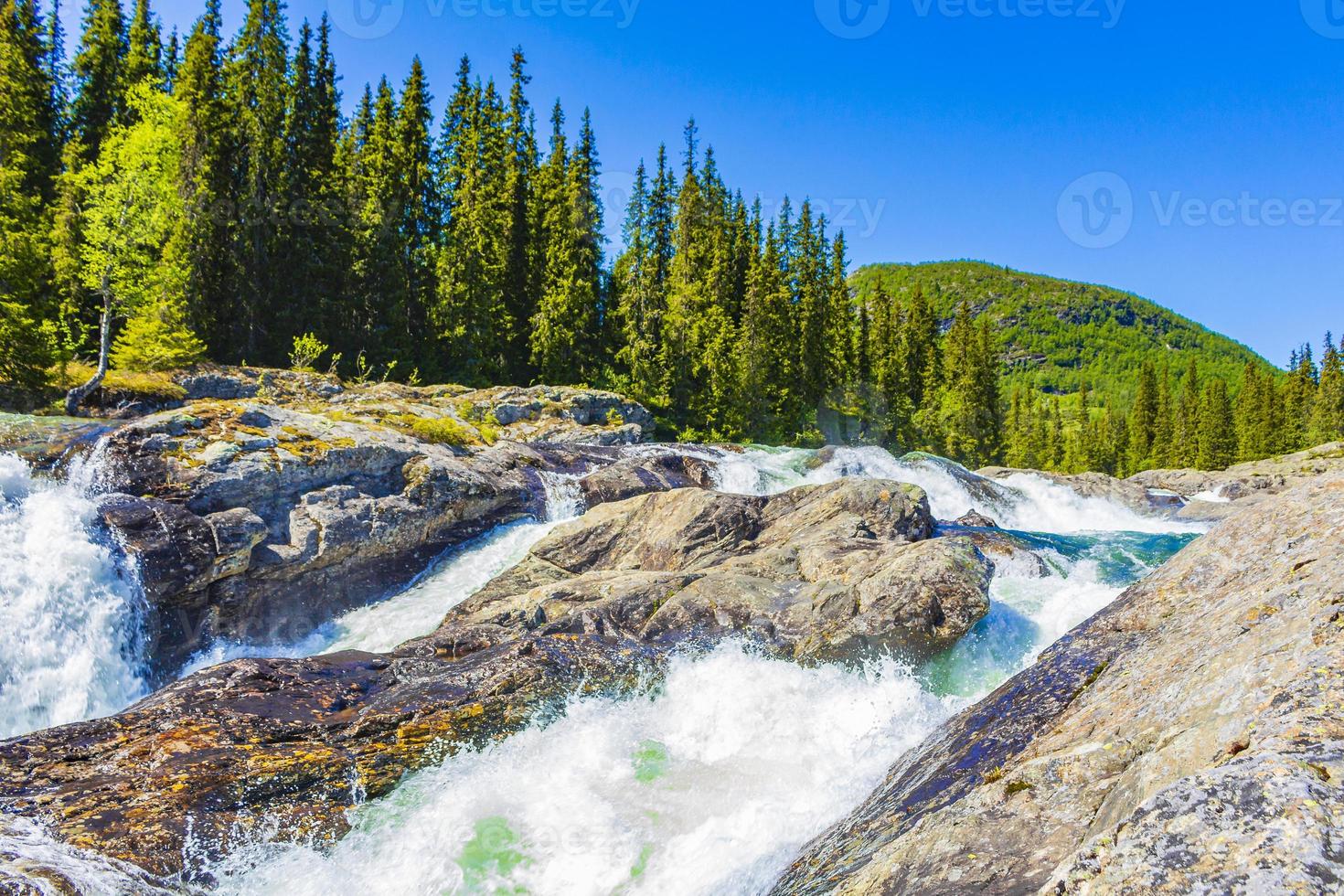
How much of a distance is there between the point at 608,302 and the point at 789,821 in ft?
158

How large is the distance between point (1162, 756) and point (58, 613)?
15560 mm

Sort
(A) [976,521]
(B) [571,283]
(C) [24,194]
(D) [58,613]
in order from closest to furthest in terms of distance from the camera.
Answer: (D) [58,613], (A) [976,521], (C) [24,194], (B) [571,283]

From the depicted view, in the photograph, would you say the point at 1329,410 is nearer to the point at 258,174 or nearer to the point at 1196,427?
the point at 1196,427

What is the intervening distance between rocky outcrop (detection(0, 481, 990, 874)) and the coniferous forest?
17.9 m

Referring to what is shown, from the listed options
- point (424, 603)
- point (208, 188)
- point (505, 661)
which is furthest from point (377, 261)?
point (505, 661)

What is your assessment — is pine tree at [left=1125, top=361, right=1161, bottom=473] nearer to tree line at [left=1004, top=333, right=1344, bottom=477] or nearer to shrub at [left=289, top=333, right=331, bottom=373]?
tree line at [left=1004, top=333, right=1344, bottom=477]

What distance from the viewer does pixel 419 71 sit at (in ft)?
161

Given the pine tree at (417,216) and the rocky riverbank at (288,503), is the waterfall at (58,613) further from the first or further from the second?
the pine tree at (417,216)

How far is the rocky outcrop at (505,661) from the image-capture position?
6852 mm

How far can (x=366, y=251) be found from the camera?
41781mm

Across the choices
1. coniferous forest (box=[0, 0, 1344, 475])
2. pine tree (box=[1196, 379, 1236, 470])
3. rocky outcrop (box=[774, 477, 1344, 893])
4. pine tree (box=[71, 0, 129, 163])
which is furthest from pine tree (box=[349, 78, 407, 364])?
pine tree (box=[1196, 379, 1236, 470])

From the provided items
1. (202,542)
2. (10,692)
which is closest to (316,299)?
(202,542)

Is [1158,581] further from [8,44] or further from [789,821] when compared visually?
[8,44]

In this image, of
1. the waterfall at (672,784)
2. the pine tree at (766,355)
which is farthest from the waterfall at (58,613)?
the pine tree at (766,355)
